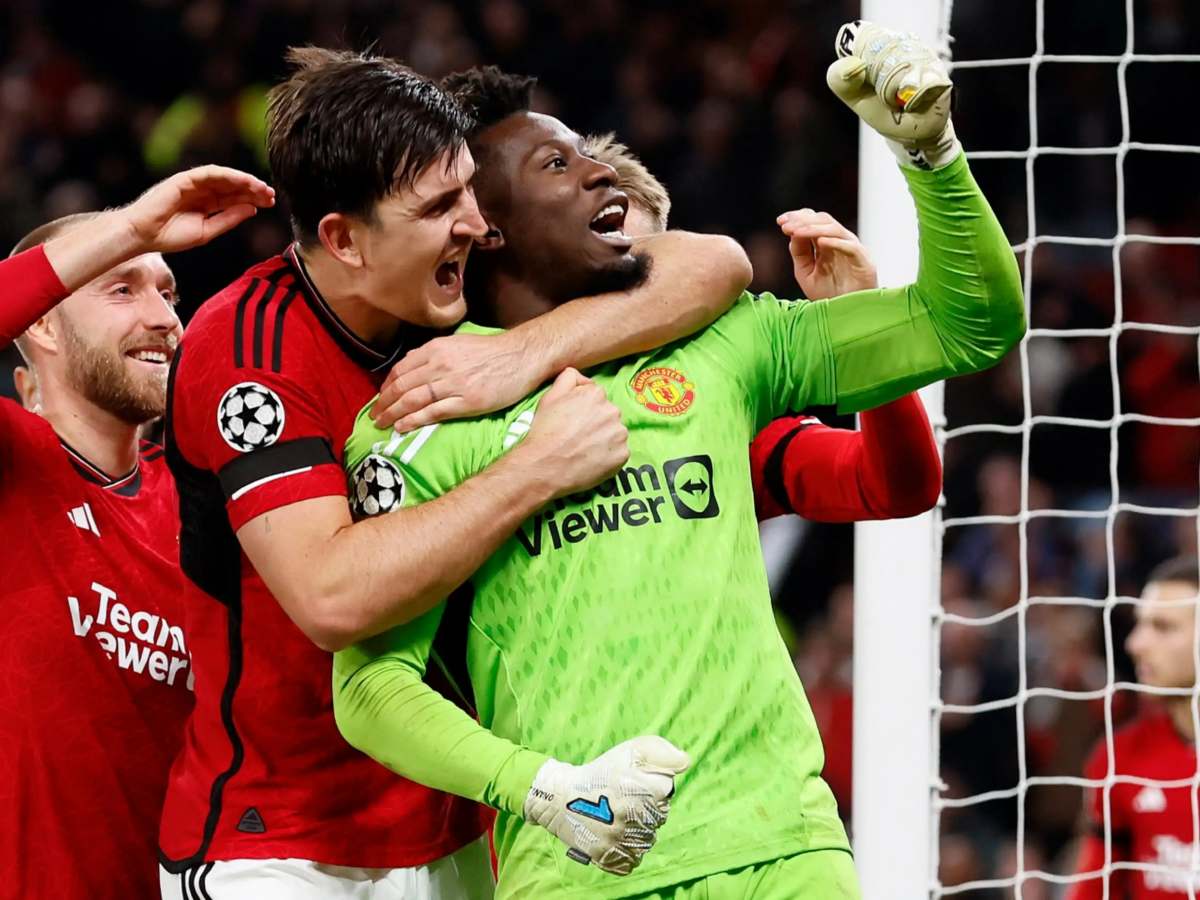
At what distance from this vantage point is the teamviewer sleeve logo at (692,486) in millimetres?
2469

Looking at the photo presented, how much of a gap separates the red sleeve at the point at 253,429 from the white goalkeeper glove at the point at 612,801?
59 cm

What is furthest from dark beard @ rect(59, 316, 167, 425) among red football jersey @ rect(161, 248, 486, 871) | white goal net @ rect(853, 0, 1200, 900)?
white goal net @ rect(853, 0, 1200, 900)

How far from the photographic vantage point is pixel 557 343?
8.39 feet

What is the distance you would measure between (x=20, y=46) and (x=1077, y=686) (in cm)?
622

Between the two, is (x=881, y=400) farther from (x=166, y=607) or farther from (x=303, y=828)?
(x=166, y=607)

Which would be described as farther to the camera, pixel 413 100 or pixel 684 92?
pixel 684 92

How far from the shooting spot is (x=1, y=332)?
9.25 ft

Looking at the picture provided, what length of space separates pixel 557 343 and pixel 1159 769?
3.28 m

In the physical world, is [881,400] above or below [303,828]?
above

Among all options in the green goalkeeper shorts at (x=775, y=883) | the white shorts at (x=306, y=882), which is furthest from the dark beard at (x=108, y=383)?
the green goalkeeper shorts at (x=775, y=883)

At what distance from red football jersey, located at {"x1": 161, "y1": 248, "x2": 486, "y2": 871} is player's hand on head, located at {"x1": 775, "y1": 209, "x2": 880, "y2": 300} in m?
0.70

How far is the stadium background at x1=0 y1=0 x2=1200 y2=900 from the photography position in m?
6.50

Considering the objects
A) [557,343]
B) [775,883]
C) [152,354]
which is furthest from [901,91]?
[152,354]

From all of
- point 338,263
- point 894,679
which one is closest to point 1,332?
point 338,263
